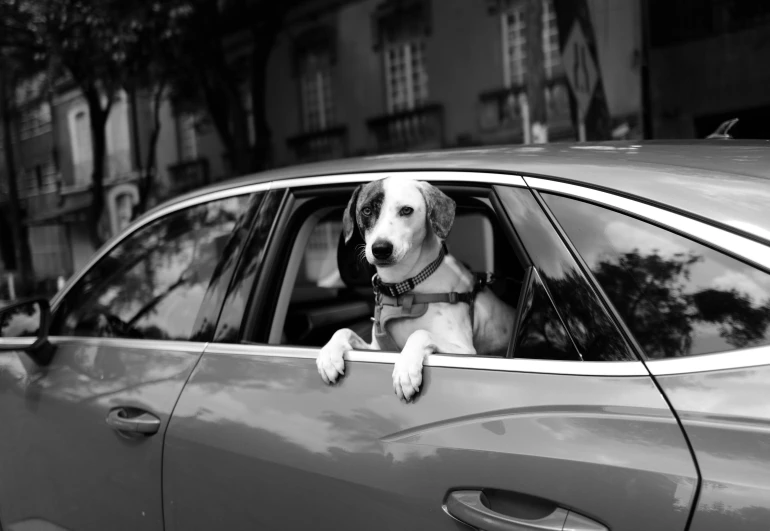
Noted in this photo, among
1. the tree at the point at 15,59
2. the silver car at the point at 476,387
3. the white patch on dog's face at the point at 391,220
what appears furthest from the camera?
the tree at the point at 15,59

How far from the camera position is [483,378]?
158 cm

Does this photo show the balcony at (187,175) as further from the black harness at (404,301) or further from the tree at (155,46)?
the black harness at (404,301)

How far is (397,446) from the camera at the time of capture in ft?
5.28

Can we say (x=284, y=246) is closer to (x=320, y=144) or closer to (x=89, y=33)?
(x=89, y=33)

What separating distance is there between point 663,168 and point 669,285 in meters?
0.30

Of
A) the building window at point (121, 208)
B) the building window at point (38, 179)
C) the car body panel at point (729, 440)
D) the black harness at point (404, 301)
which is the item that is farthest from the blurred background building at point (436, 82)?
the building window at point (38, 179)

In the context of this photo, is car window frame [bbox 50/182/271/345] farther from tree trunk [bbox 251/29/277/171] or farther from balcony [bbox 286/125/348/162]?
balcony [bbox 286/125/348/162]

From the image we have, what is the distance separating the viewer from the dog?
2.17 meters

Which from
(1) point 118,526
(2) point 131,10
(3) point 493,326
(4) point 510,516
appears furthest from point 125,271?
(2) point 131,10

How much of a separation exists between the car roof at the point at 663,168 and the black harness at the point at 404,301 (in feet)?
1.33

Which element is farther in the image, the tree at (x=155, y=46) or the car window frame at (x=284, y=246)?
the tree at (x=155, y=46)

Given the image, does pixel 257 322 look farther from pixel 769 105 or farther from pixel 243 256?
pixel 769 105

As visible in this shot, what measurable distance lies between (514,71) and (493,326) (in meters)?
11.9

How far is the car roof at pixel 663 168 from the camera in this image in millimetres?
1406
